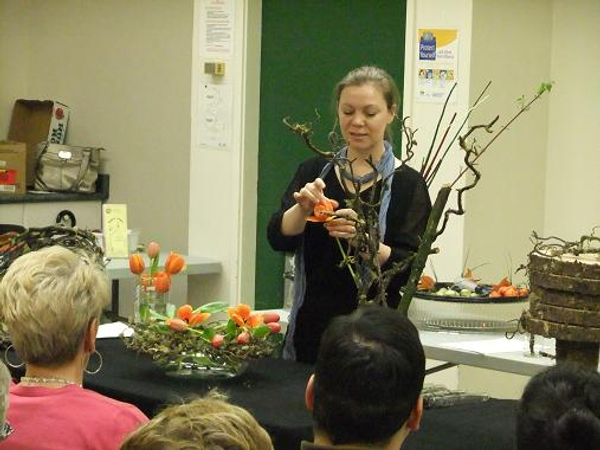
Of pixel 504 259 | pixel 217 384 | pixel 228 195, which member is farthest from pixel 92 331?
pixel 228 195

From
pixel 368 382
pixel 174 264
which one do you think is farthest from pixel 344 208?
pixel 368 382

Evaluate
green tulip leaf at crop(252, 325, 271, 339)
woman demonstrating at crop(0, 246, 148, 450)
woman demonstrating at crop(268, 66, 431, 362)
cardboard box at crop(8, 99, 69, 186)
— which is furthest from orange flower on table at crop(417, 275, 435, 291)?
cardboard box at crop(8, 99, 69, 186)

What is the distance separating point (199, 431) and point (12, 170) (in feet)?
17.5

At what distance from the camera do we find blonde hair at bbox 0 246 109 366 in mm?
2420

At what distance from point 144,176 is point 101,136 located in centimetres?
46

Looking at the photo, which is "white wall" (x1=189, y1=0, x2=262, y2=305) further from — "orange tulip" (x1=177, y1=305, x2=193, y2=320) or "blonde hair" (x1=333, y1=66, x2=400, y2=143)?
"orange tulip" (x1=177, y1=305, x2=193, y2=320)

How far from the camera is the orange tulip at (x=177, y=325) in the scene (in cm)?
302

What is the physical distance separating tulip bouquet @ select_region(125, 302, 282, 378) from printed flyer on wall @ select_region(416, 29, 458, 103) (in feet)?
7.61

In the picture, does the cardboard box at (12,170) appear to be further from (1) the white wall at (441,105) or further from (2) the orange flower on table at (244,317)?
(2) the orange flower on table at (244,317)

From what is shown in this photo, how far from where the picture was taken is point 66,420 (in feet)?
7.78

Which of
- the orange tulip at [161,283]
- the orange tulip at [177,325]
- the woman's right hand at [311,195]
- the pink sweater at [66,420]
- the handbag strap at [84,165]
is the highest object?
the woman's right hand at [311,195]

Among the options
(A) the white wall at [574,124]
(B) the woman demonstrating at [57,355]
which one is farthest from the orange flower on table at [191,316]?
(A) the white wall at [574,124]

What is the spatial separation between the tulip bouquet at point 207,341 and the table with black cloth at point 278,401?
1.6 inches

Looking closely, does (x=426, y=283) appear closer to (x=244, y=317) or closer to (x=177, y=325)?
(x=244, y=317)
